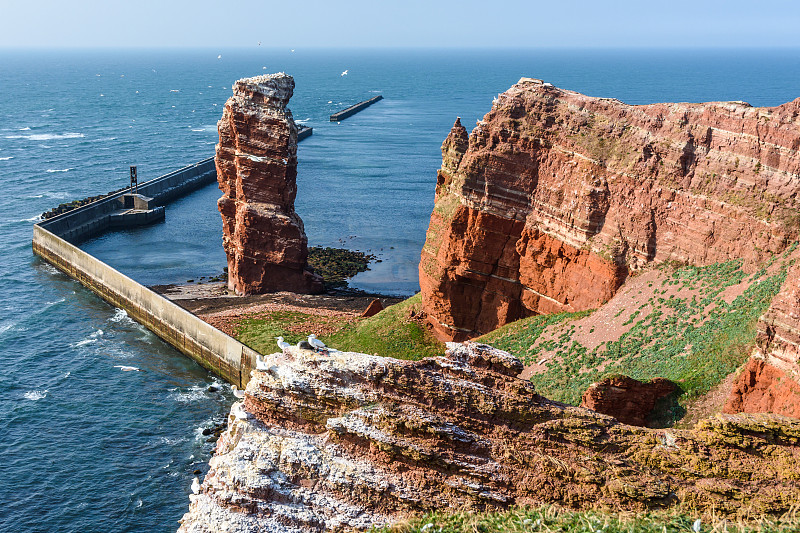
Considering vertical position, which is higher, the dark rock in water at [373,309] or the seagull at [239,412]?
the seagull at [239,412]

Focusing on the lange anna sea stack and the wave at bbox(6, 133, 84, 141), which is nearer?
the lange anna sea stack

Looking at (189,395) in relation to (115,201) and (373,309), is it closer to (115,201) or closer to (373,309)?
(373,309)

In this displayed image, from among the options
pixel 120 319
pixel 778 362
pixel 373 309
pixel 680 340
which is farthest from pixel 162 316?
pixel 778 362

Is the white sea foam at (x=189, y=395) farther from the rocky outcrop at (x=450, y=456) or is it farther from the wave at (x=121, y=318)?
the rocky outcrop at (x=450, y=456)

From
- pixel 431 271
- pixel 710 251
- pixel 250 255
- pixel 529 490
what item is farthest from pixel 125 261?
pixel 529 490

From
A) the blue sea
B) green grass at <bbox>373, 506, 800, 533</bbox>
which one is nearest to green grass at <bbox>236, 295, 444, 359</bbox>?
the blue sea

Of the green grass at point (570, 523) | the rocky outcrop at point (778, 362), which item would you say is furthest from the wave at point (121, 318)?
the rocky outcrop at point (778, 362)

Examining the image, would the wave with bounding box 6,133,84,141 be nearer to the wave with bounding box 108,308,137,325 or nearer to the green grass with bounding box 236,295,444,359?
the wave with bounding box 108,308,137,325
